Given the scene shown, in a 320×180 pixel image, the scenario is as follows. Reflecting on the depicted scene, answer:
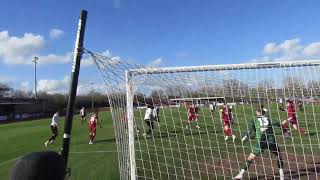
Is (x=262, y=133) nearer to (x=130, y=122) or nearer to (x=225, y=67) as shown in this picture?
(x=225, y=67)

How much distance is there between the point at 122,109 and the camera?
901cm

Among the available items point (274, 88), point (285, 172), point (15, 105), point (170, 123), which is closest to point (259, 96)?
point (274, 88)

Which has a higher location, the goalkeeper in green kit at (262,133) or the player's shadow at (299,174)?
the goalkeeper in green kit at (262,133)

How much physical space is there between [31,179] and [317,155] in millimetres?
14056

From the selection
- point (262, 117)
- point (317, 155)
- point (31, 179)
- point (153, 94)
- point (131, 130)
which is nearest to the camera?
point (31, 179)

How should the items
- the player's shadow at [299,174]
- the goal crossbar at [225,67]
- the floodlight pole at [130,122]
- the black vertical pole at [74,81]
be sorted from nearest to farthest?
the black vertical pole at [74,81], the floodlight pole at [130,122], the goal crossbar at [225,67], the player's shadow at [299,174]

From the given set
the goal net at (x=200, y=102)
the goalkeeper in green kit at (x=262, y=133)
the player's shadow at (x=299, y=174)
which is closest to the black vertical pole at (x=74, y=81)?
the goal net at (x=200, y=102)

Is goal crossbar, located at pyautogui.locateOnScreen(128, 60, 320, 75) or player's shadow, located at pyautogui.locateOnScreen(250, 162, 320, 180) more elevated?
goal crossbar, located at pyautogui.locateOnScreen(128, 60, 320, 75)

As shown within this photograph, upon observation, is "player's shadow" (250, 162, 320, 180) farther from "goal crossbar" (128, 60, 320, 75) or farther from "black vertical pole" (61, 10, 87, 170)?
"black vertical pole" (61, 10, 87, 170)

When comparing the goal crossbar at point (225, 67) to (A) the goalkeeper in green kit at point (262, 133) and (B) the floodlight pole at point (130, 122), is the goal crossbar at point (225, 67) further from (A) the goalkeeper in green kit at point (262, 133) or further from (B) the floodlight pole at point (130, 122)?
(A) the goalkeeper in green kit at point (262, 133)

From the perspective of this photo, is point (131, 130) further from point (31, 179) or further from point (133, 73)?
point (31, 179)

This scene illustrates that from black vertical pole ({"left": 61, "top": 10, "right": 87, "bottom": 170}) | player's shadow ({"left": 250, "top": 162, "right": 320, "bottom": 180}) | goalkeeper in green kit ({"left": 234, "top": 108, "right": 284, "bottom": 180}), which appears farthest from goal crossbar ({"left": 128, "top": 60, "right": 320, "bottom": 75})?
player's shadow ({"left": 250, "top": 162, "right": 320, "bottom": 180})

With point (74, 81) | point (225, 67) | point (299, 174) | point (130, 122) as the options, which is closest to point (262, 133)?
point (299, 174)

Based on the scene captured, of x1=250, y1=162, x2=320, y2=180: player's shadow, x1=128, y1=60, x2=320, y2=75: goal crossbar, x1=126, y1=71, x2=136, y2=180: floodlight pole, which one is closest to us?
x1=126, y1=71, x2=136, y2=180: floodlight pole
